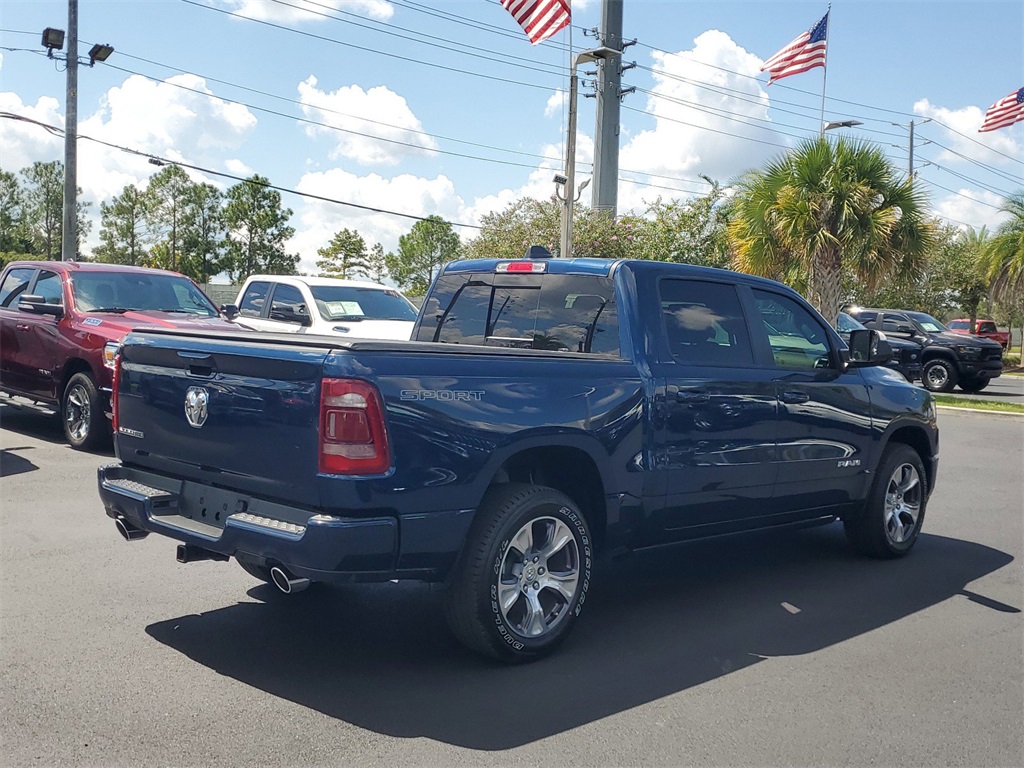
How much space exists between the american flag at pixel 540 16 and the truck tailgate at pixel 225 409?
17302mm

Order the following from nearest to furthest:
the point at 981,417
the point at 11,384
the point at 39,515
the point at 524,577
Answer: the point at 524,577 < the point at 39,515 < the point at 11,384 < the point at 981,417

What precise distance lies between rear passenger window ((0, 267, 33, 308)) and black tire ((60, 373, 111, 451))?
1.94m

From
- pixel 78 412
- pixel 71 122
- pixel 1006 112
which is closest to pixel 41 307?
pixel 78 412

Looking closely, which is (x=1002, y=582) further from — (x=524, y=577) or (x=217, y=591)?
(x=217, y=591)

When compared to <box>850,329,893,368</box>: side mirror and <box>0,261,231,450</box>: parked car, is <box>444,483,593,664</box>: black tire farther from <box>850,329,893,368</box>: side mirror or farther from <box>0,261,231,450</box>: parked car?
<box>0,261,231,450</box>: parked car

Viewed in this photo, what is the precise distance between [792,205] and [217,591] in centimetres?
1580

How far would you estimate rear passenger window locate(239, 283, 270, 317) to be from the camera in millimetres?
14258

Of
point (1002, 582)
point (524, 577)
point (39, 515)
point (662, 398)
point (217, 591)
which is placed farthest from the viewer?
point (39, 515)

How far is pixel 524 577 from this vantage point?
15.5 ft

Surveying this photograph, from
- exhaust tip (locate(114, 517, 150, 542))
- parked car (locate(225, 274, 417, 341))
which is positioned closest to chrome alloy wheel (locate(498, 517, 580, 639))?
exhaust tip (locate(114, 517, 150, 542))

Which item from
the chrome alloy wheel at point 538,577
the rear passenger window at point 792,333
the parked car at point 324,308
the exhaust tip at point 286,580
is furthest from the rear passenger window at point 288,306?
the exhaust tip at point 286,580

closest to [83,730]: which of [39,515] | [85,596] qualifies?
[85,596]

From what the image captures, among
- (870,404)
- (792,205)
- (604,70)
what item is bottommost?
(870,404)

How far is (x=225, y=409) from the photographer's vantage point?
4.57 meters
